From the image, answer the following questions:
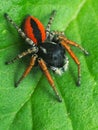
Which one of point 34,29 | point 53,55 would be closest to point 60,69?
point 53,55

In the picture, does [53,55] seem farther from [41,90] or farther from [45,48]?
[41,90]

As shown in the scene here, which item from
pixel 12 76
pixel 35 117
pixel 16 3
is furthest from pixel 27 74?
pixel 16 3

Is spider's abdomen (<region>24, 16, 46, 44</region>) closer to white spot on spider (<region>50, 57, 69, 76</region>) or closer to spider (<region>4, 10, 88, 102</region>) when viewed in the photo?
spider (<region>4, 10, 88, 102</region>)

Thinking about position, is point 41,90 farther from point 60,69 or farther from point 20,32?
point 20,32

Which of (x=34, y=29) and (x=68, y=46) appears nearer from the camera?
(x=34, y=29)

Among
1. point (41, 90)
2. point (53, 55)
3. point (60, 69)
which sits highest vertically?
point (53, 55)

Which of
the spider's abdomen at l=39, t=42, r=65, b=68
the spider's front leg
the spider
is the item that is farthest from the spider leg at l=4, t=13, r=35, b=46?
the spider's front leg

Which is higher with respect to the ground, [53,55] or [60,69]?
[53,55]
